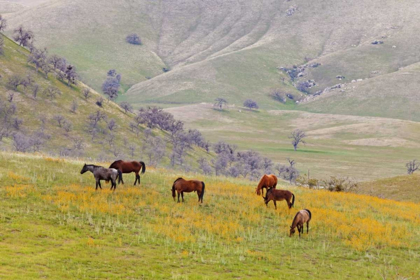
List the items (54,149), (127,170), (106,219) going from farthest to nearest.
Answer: (54,149)
(127,170)
(106,219)

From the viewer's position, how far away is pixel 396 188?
148 ft

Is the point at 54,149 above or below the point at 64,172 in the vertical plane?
above

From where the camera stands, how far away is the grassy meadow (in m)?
12.8

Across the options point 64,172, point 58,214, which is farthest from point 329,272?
point 64,172

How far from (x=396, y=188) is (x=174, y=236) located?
36287mm

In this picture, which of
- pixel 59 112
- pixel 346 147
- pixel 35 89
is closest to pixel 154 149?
pixel 59 112

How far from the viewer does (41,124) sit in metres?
100

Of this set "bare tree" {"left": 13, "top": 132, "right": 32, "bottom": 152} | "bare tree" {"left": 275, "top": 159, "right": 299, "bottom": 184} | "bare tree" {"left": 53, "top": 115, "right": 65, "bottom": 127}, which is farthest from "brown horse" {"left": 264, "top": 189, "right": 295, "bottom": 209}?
"bare tree" {"left": 53, "top": 115, "right": 65, "bottom": 127}

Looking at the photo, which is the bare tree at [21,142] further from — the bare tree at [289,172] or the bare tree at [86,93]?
the bare tree at [289,172]

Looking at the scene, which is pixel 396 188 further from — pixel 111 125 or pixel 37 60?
pixel 37 60

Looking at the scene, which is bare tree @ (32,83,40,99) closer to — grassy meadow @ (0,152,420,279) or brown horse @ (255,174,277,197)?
grassy meadow @ (0,152,420,279)

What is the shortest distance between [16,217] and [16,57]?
388 feet

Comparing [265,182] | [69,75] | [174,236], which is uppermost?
[69,75]

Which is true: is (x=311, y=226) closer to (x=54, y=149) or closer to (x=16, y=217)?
(x=16, y=217)
